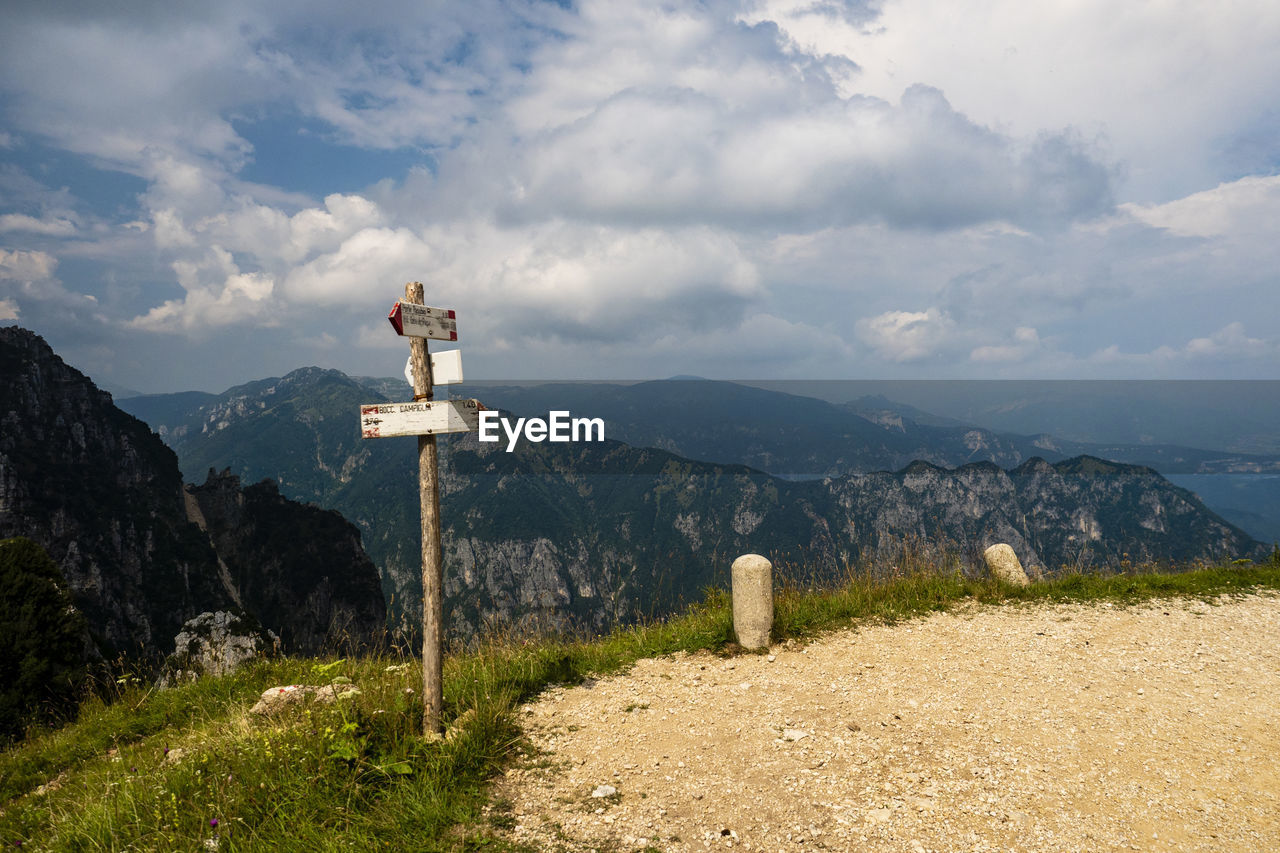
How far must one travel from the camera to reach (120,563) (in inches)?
3716

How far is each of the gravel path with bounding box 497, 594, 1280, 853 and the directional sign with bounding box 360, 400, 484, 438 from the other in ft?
11.8

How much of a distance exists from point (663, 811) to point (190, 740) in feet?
19.5

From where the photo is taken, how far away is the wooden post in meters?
6.21

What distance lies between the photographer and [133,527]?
333 feet

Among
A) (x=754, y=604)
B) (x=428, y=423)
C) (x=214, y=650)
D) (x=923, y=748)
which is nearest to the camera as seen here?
(x=428, y=423)

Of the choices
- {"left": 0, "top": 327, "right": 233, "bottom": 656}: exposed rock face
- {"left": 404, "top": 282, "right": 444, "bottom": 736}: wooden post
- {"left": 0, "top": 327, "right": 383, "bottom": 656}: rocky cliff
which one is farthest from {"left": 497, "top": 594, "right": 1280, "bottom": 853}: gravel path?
{"left": 0, "top": 327, "right": 233, "bottom": 656}: exposed rock face

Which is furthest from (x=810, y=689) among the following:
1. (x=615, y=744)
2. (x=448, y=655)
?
(x=448, y=655)

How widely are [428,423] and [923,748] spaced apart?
6.30 meters

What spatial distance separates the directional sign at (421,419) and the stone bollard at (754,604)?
5.39 meters

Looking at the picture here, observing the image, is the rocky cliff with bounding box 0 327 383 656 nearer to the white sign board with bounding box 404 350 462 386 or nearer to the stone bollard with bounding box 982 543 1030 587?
the stone bollard with bounding box 982 543 1030 587

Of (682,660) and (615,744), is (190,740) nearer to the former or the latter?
(615,744)

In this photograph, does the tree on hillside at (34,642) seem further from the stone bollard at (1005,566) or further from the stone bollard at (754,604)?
the stone bollard at (1005,566)

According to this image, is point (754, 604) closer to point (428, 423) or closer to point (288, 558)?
point (428, 423)

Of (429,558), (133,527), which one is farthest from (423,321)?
(133,527)
